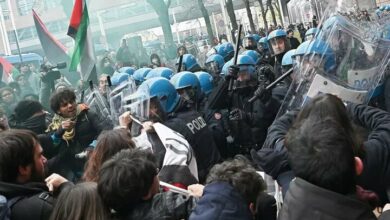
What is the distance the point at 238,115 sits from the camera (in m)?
5.48

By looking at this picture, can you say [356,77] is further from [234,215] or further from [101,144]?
[101,144]

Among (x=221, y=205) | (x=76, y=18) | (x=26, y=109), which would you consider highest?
(x=76, y=18)

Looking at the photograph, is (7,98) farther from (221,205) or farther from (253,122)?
(221,205)

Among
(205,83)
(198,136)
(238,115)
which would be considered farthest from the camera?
(205,83)

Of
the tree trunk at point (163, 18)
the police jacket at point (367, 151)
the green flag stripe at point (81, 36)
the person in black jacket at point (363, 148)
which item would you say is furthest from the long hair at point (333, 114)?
the tree trunk at point (163, 18)

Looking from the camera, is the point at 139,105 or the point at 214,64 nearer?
the point at 139,105

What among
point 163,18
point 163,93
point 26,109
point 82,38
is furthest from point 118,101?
point 163,18

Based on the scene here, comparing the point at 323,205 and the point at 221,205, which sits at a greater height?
the point at 323,205

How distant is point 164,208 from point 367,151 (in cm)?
94

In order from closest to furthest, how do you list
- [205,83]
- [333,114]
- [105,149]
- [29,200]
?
[333,114], [29,200], [105,149], [205,83]

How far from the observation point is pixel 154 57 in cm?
1229

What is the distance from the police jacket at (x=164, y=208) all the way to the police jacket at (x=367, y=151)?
1.66ft

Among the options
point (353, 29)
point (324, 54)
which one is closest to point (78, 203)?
point (324, 54)

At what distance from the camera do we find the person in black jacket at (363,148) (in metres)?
2.20
